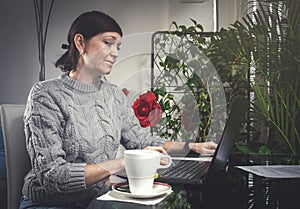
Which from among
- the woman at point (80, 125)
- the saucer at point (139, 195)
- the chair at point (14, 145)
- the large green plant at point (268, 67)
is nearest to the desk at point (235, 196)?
the saucer at point (139, 195)

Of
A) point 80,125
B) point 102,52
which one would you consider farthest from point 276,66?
point 80,125

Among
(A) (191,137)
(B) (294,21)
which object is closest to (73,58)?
(A) (191,137)

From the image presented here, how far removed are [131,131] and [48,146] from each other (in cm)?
27

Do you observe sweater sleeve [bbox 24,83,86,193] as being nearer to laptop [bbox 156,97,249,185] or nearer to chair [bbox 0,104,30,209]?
chair [bbox 0,104,30,209]

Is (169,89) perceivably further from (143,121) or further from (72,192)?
(72,192)

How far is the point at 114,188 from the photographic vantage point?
79 cm

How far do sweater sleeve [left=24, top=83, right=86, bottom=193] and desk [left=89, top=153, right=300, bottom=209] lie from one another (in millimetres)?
296

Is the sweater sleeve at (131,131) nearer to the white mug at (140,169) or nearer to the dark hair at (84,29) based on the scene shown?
the dark hair at (84,29)

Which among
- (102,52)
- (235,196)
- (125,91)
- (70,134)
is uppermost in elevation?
(102,52)

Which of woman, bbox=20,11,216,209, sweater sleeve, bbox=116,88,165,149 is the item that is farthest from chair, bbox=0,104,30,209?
sweater sleeve, bbox=116,88,165,149

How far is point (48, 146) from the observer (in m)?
1.02

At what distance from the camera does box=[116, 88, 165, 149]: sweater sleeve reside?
1.19 m

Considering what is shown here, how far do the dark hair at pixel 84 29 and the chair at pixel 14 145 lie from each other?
0.65 feet

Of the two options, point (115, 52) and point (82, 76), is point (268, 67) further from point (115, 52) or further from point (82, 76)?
point (82, 76)
